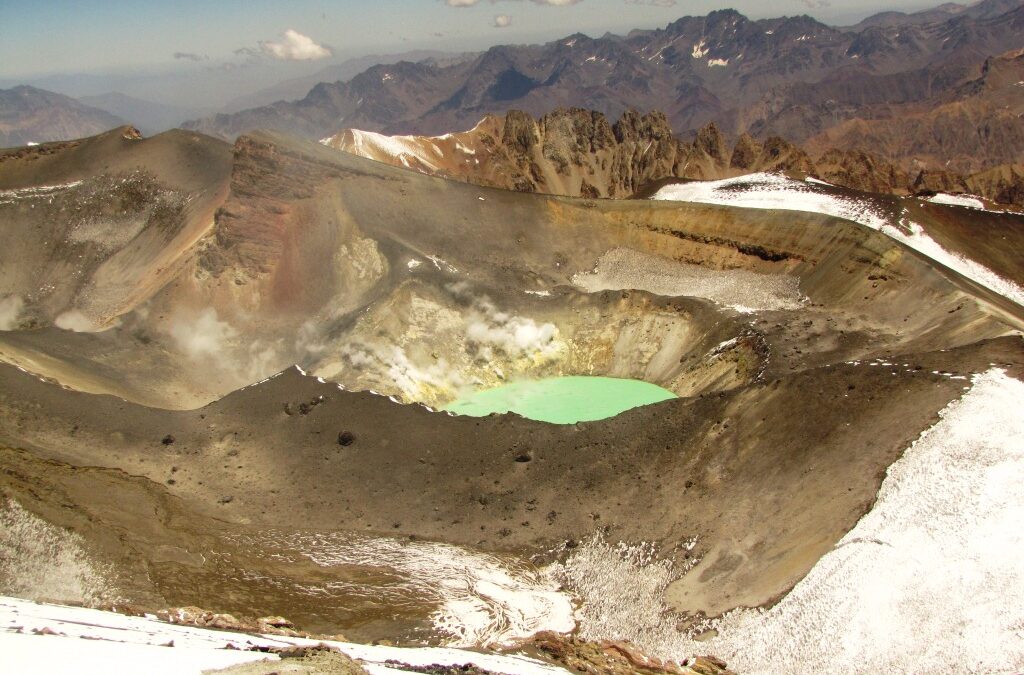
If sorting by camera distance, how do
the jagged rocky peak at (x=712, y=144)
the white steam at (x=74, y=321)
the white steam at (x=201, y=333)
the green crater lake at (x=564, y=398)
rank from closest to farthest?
the green crater lake at (x=564, y=398), the white steam at (x=201, y=333), the white steam at (x=74, y=321), the jagged rocky peak at (x=712, y=144)

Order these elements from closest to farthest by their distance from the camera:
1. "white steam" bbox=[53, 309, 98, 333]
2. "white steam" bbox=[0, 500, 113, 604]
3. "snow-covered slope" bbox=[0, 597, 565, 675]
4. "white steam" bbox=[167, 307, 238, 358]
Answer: "snow-covered slope" bbox=[0, 597, 565, 675]
"white steam" bbox=[0, 500, 113, 604]
"white steam" bbox=[167, 307, 238, 358]
"white steam" bbox=[53, 309, 98, 333]

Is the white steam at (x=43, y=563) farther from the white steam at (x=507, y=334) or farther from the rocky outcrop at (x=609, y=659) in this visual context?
the white steam at (x=507, y=334)

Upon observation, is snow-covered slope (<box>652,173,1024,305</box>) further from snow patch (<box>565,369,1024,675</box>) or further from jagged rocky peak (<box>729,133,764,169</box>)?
jagged rocky peak (<box>729,133,764,169</box>)

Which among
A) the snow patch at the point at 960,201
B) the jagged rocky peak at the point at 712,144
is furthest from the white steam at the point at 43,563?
the jagged rocky peak at the point at 712,144

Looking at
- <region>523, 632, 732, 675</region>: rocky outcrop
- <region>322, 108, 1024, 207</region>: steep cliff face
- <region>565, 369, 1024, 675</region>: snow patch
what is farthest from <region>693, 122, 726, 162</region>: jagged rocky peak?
<region>523, 632, 732, 675</region>: rocky outcrop

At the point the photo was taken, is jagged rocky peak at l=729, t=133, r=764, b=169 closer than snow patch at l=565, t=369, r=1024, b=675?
No

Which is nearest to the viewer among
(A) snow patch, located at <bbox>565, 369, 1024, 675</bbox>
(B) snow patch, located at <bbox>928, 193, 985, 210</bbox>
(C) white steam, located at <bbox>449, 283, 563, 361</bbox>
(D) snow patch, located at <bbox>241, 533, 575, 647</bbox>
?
(A) snow patch, located at <bbox>565, 369, 1024, 675</bbox>

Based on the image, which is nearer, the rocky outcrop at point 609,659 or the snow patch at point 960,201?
the rocky outcrop at point 609,659

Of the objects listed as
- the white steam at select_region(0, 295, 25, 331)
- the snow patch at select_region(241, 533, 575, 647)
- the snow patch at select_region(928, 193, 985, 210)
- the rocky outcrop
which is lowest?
the white steam at select_region(0, 295, 25, 331)

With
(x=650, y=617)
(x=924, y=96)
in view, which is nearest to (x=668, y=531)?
(x=650, y=617)
